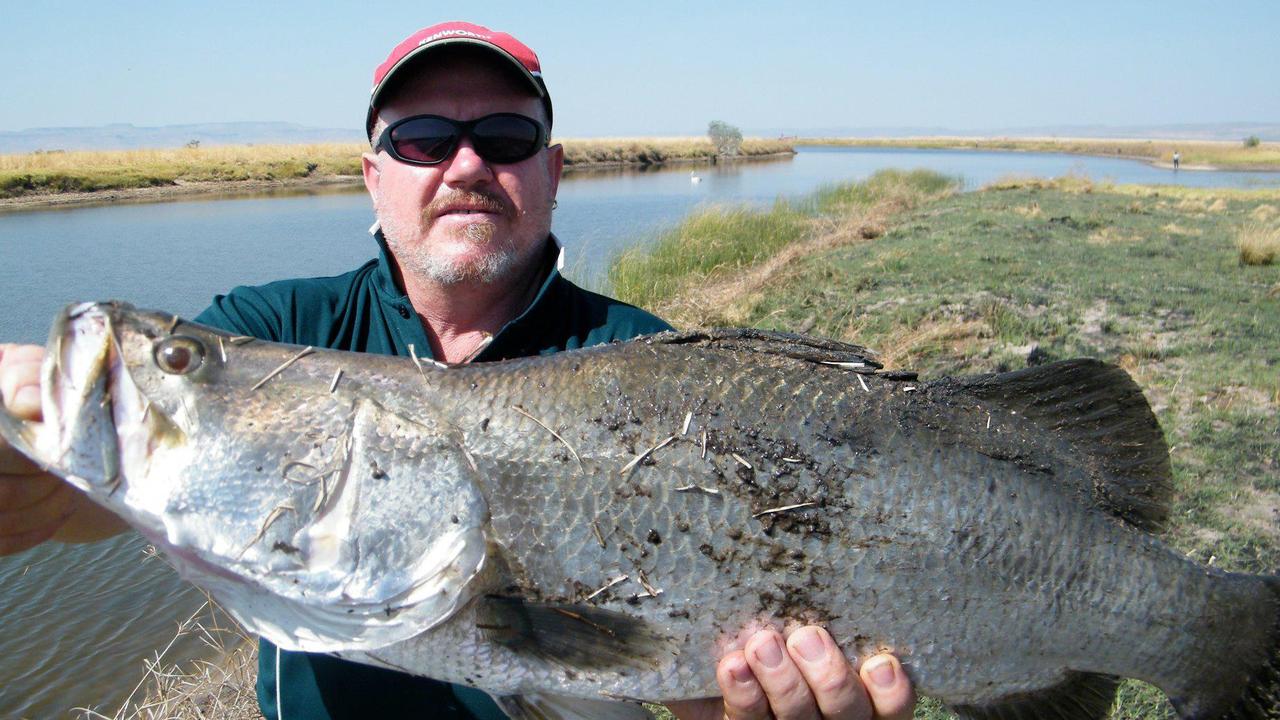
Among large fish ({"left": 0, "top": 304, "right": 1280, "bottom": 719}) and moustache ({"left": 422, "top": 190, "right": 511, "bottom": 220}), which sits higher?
moustache ({"left": 422, "top": 190, "right": 511, "bottom": 220})

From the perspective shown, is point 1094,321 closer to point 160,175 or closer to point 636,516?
point 636,516

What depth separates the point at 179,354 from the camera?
183 centimetres

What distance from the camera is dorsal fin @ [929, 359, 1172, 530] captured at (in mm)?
2326

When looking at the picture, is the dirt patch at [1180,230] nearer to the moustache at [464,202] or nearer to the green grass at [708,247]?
the green grass at [708,247]

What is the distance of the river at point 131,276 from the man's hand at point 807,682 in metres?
5.78

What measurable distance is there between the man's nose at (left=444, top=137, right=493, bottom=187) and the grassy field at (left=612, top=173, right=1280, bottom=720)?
3.41 metres

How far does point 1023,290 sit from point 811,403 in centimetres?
1120

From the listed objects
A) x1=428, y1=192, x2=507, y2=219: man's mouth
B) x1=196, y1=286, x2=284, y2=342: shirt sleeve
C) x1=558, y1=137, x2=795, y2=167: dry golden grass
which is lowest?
x1=196, y1=286, x2=284, y2=342: shirt sleeve

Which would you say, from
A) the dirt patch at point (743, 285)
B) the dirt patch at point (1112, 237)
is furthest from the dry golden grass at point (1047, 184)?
the dirt patch at point (743, 285)

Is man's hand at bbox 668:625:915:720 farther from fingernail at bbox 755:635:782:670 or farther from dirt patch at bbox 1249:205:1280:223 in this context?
dirt patch at bbox 1249:205:1280:223

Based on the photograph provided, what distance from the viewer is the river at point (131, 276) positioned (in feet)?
20.7

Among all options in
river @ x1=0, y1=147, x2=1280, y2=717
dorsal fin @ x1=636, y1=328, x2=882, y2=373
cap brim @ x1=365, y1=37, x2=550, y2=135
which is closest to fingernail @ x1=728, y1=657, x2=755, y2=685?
dorsal fin @ x1=636, y1=328, x2=882, y2=373

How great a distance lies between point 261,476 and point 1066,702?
2.23 meters

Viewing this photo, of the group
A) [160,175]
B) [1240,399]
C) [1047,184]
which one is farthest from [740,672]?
[160,175]
